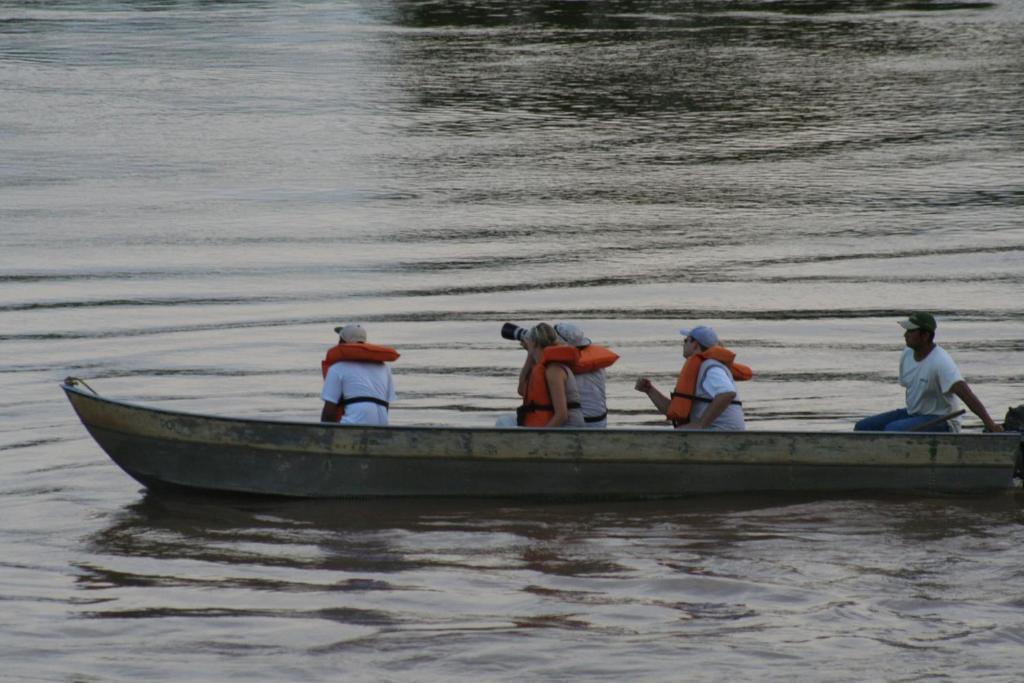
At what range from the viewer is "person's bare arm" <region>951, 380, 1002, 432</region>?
11391 millimetres

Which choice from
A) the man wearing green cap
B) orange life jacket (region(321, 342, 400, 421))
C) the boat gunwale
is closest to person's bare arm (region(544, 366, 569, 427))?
the boat gunwale

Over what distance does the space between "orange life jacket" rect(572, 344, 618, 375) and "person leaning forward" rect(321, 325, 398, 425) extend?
1323mm

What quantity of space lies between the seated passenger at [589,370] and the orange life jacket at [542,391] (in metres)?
0.11

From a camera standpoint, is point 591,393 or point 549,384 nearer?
point 549,384

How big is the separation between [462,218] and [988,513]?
12.9 metres

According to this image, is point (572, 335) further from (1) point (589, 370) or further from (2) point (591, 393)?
(2) point (591, 393)

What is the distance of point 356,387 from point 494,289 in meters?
7.38

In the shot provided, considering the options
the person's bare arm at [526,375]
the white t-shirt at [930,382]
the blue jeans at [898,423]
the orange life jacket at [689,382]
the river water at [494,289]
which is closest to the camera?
the river water at [494,289]

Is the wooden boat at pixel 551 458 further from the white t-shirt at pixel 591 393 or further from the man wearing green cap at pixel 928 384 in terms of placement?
the white t-shirt at pixel 591 393

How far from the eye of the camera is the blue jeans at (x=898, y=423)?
1184 centimetres

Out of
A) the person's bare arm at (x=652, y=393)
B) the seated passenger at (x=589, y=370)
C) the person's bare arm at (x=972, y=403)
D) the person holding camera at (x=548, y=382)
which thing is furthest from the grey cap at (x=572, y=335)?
the person's bare arm at (x=972, y=403)

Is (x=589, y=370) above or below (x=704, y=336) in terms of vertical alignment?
below

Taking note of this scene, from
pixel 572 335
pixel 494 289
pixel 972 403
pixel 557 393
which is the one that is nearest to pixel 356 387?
pixel 557 393

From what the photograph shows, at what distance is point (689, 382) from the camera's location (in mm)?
11820
